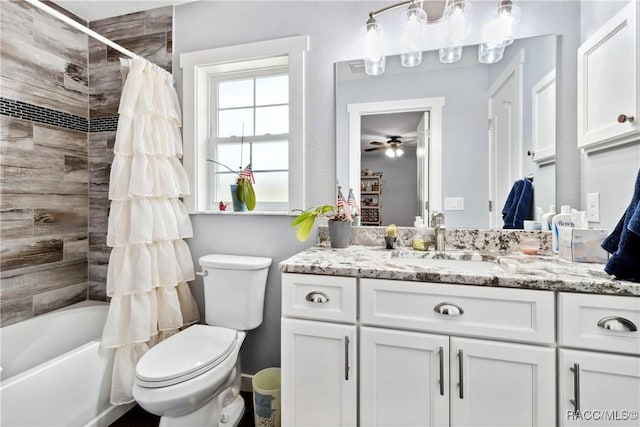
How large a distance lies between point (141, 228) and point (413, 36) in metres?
1.81

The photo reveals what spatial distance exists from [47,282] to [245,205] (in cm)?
144

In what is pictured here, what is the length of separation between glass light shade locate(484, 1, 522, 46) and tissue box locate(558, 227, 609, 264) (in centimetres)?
99

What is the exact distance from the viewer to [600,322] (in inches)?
38.8

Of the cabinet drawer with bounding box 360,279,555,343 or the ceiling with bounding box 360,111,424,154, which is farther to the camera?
the ceiling with bounding box 360,111,424,154

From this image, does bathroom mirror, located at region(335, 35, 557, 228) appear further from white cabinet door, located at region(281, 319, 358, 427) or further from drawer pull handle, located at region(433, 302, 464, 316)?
white cabinet door, located at region(281, 319, 358, 427)

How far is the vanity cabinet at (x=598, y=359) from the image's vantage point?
3.16 feet

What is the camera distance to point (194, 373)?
1342 millimetres

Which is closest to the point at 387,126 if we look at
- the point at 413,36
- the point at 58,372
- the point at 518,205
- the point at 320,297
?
the point at 413,36

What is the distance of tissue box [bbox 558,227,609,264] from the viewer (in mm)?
1219

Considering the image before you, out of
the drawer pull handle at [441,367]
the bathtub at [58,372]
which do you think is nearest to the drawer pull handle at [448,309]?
the drawer pull handle at [441,367]

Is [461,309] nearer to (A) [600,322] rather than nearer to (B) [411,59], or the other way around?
(A) [600,322]

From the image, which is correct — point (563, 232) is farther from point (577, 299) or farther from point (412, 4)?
point (412, 4)

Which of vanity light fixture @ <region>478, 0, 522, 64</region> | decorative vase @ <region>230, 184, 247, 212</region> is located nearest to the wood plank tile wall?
decorative vase @ <region>230, 184, 247, 212</region>

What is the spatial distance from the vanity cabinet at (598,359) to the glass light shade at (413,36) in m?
1.33
